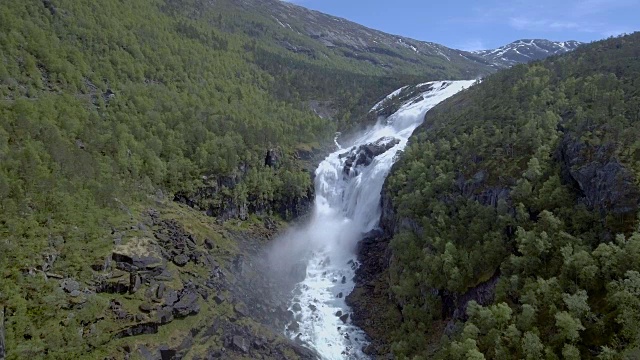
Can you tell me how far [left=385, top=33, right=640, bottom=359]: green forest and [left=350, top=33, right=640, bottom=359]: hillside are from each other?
0.44ft

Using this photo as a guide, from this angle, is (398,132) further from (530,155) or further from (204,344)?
(204,344)

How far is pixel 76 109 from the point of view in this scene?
65875mm

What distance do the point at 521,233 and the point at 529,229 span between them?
11.3ft

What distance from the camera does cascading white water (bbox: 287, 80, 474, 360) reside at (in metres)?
50.9

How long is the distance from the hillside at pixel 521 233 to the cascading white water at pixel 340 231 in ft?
11.3

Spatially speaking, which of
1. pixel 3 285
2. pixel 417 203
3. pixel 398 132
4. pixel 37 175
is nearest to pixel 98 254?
pixel 3 285

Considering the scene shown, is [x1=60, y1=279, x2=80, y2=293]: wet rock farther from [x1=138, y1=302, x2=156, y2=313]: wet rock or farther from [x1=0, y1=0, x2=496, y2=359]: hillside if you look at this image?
[x1=138, y1=302, x2=156, y2=313]: wet rock

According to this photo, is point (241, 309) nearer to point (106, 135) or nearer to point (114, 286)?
point (114, 286)

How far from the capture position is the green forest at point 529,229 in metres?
30.8

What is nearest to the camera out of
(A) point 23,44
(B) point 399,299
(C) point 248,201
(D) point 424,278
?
(D) point 424,278

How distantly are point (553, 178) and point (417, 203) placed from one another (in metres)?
17.5

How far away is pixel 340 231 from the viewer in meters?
78.1

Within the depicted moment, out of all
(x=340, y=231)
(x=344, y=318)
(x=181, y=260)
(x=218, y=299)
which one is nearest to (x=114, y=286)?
(x=181, y=260)

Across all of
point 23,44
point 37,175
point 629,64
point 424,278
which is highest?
point 629,64
